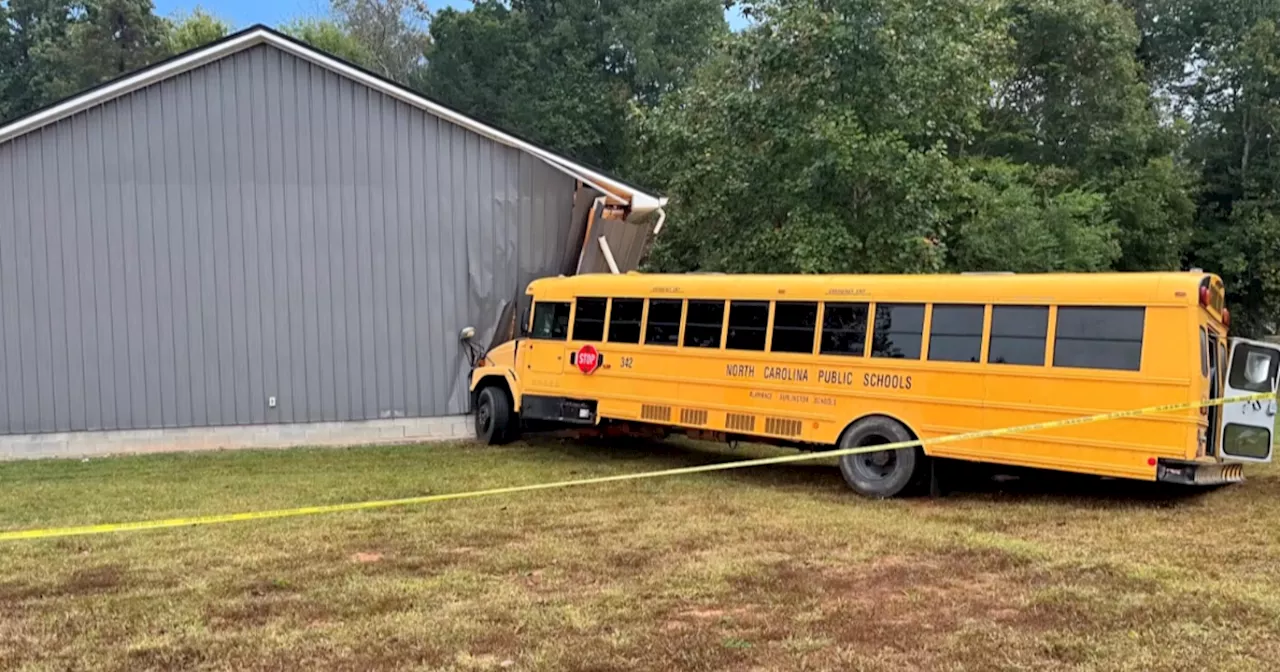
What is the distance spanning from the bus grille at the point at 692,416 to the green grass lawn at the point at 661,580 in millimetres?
984

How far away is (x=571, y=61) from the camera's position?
41.7 m

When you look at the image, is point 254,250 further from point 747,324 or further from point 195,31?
point 195,31

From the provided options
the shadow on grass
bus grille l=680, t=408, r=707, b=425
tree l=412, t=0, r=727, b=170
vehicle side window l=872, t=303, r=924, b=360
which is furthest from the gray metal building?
tree l=412, t=0, r=727, b=170

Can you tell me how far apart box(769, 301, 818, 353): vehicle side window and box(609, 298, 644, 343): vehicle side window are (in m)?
2.01

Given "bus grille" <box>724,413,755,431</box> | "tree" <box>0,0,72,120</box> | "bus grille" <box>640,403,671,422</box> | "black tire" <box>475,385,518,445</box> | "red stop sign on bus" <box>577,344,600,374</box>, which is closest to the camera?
"bus grille" <box>724,413,755,431</box>

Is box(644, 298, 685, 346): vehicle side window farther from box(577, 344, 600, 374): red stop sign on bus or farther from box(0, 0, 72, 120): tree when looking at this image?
box(0, 0, 72, 120): tree

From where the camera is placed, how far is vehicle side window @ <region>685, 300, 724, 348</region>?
1158 centimetres

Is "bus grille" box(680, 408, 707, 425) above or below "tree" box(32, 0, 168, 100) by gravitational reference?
below

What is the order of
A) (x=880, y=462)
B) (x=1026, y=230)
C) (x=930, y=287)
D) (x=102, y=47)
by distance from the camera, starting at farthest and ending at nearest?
(x=102, y=47) → (x=1026, y=230) → (x=880, y=462) → (x=930, y=287)

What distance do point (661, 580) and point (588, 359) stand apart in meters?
6.37

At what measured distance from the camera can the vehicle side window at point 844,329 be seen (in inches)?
410

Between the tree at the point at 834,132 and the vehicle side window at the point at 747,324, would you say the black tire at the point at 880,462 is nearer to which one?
the vehicle side window at the point at 747,324

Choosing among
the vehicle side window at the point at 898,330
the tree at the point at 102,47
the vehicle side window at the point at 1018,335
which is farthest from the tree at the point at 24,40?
the vehicle side window at the point at 1018,335

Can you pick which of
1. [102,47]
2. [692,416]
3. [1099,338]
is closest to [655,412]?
[692,416]
